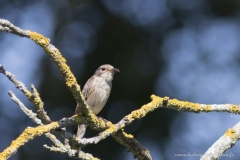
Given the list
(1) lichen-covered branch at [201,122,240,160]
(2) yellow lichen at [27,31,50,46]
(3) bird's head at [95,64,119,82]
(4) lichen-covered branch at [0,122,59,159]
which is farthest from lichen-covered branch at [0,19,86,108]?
(3) bird's head at [95,64,119,82]

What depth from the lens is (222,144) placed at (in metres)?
3.92

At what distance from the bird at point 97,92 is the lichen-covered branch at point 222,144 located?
9.35 ft

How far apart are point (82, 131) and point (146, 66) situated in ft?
13.7

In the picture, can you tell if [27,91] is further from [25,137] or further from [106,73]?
[106,73]

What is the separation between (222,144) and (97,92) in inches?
123

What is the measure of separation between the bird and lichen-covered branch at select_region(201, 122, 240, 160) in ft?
9.35

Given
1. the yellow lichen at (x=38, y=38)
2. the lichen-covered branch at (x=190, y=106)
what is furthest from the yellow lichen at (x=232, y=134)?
the yellow lichen at (x=38, y=38)

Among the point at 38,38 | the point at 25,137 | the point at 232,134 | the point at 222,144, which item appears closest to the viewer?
the point at 25,137

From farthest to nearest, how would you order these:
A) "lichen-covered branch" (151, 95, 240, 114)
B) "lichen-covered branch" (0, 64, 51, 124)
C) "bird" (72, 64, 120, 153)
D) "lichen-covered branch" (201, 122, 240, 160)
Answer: "bird" (72, 64, 120, 153) → "lichen-covered branch" (151, 95, 240, 114) → "lichen-covered branch" (201, 122, 240, 160) → "lichen-covered branch" (0, 64, 51, 124)

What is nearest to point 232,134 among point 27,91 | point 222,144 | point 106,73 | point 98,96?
point 222,144

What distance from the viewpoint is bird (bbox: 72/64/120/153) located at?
6762mm

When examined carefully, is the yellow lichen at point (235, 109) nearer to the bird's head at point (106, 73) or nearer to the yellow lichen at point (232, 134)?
the yellow lichen at point (232, 134)

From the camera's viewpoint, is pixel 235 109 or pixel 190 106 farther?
pixel 235 109

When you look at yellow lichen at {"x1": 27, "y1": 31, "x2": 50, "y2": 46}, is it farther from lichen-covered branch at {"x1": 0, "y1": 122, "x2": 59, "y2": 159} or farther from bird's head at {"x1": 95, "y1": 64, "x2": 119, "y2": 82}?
bird's head at {"x1": 95, "y1": 64, "x2": 119, "y2": 82}
